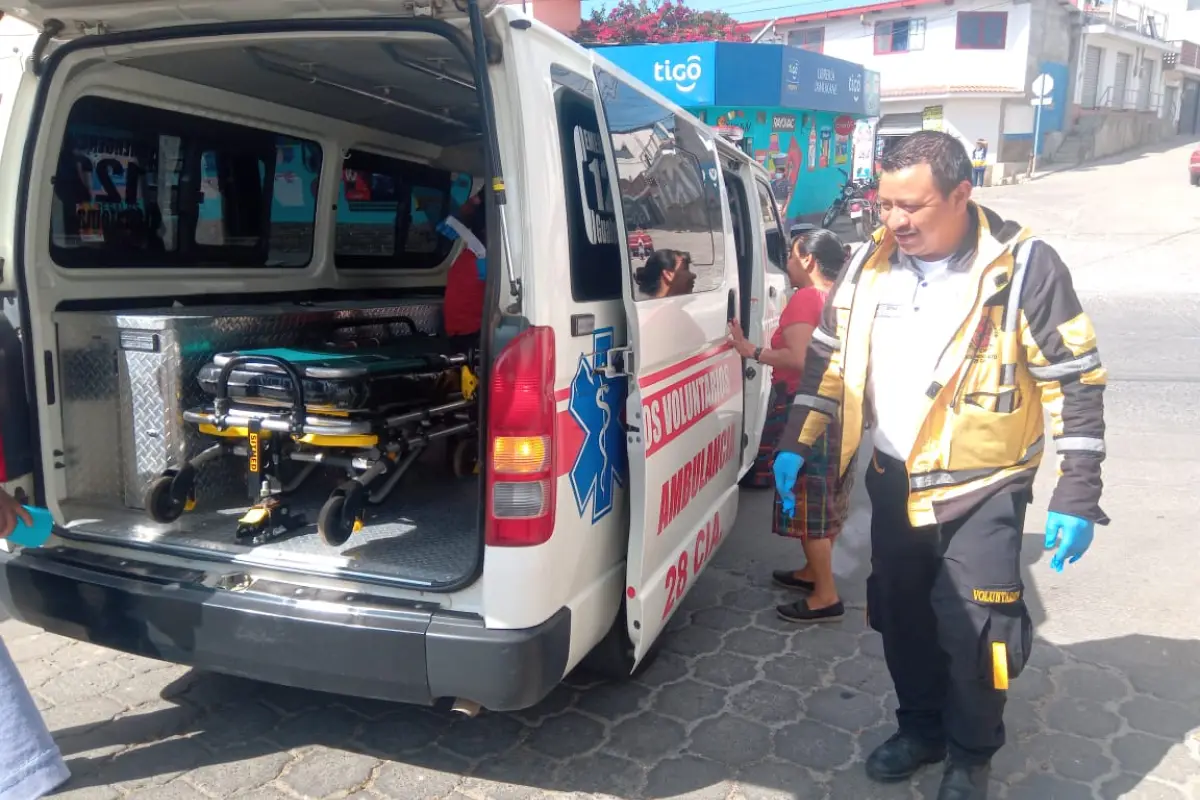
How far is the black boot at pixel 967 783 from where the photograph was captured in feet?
8.96

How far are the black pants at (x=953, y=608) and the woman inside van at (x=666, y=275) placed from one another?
2.92 feet

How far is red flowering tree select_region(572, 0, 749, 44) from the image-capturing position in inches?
1163

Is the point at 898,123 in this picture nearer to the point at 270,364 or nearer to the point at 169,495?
the point at 270,364

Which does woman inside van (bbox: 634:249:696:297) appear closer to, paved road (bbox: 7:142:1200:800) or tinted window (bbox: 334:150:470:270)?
paved road (bbox: 7:142:1200:800)

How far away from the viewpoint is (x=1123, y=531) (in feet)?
17.1

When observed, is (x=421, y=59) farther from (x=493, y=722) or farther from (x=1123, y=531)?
(x=1123, y=531)

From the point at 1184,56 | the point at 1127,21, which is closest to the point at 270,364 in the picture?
the point at 1127,21

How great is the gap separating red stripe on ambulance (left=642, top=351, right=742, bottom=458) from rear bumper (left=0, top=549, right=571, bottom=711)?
2.26 feet

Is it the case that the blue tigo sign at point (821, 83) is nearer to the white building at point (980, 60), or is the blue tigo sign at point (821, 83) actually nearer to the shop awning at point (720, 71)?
the shop awning at point (720, 71)

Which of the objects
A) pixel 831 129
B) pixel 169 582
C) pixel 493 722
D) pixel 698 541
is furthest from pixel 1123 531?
pixel 831 129

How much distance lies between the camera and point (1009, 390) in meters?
2.66

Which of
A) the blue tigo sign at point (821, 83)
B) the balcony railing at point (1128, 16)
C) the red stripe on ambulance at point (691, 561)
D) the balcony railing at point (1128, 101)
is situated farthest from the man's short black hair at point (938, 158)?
the balcony railing at point (1128, 101)

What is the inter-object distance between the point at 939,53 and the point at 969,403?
3520 cm

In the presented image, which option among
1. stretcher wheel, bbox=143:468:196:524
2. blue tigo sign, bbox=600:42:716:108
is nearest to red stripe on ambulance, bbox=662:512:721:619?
stretcher wheel, bbox=143:468:196:524
